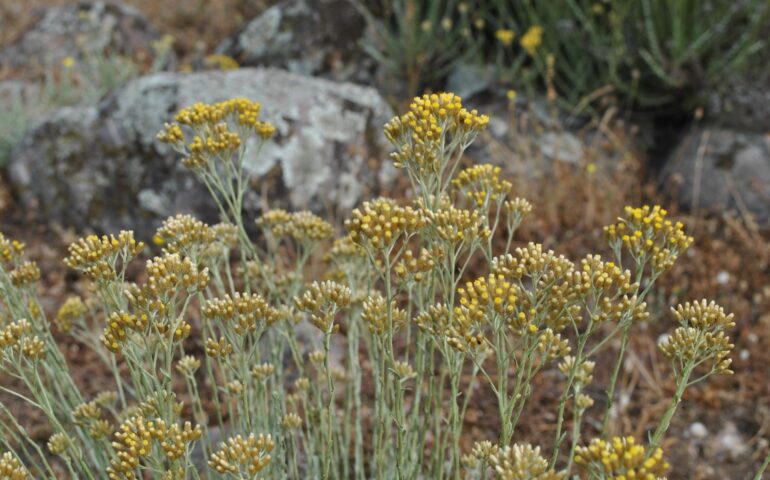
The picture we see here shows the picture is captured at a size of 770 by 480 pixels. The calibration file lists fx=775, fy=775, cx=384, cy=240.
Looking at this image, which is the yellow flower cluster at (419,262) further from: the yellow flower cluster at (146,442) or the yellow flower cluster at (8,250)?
the yellow flower cluster at (8,250)

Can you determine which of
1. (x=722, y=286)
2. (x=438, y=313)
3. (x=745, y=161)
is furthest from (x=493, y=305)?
(x=745, y=161)

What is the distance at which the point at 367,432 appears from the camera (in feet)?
11.9

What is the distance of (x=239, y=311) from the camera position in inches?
73.6

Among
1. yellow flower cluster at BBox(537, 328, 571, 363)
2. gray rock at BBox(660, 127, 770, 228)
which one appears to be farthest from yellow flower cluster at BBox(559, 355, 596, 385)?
gray rock at BBox(660, 127, 770, 228)

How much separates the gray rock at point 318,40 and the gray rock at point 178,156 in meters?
1.31

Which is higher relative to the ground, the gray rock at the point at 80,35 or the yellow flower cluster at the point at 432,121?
the gray rock at the point at 80,35

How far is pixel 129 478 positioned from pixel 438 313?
0.77 meters

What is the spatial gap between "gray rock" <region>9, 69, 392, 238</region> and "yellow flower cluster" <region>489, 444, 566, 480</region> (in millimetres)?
3324

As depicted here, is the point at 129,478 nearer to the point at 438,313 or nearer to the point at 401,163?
→ the point at 438,313

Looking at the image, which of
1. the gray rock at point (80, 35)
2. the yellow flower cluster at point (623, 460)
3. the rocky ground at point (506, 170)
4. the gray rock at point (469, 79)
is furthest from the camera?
the gray rock at point (80, 35)

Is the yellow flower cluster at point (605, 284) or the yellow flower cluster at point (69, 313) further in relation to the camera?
the yellow flower cluster at point (69, 313)

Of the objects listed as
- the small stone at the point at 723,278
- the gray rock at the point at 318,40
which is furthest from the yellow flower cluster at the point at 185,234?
the gray rock at the point at 318,40

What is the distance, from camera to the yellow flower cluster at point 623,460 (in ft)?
4.36

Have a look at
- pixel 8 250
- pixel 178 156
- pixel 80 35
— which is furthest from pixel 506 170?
pixel 80 35
